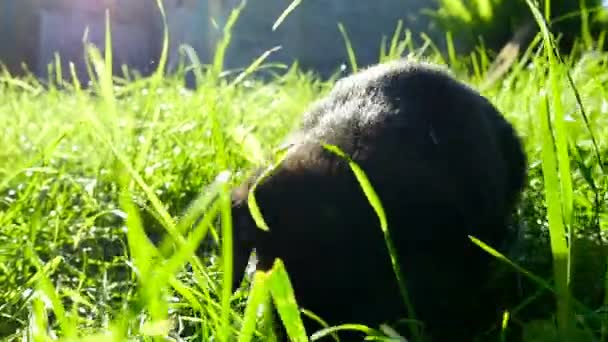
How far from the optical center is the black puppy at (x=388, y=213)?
148 cm

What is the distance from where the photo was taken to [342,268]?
4.85 feet

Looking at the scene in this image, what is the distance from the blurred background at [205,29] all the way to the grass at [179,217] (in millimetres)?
6351

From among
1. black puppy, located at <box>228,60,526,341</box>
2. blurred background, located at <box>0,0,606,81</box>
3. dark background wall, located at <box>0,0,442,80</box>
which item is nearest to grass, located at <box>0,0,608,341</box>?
black puppy, located at <box>228,60,526,341</box>

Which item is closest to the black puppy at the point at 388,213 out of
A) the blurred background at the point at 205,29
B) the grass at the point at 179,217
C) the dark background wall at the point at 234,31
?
the grass at the point at 179,217

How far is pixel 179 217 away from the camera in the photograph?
186 centimetres

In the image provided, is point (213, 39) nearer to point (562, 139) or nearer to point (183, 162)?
point (183, 162)

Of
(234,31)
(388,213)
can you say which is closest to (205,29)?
(234,31)

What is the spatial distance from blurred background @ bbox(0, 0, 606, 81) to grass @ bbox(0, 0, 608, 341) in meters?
6.35

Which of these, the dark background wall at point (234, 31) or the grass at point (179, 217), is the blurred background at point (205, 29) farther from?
the grass at point (179, 217)

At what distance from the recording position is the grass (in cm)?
100

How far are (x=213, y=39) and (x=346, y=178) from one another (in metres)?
9.39

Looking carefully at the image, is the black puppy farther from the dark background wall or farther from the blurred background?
the dark background wall

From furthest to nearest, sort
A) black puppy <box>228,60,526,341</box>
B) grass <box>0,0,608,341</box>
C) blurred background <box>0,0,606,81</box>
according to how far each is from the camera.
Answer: blurred background <box>0,0,606,81</box> < black puppy <box>228,60,526,341</box> < grass <box>0,0,608,341</box>

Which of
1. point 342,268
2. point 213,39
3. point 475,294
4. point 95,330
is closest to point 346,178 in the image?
point 342,268
